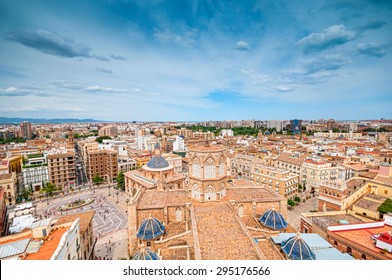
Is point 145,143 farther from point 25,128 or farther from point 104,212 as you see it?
point 25,128

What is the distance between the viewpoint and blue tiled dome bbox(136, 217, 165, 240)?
7.88 metres

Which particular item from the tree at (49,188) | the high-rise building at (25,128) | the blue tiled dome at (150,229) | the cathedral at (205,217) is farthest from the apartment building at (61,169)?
the blue tiled dome at (150,229)

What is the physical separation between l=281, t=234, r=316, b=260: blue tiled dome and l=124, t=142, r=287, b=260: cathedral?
0.60m

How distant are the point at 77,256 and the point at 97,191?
1712 centimetres

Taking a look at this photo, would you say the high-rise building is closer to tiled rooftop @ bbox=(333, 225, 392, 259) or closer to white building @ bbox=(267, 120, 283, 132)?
tiled rooftop @ bbox=(333, 225, 392, 259)

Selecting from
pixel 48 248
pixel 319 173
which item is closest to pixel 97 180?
pixel 48 248

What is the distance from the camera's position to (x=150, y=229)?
8023 millimetres

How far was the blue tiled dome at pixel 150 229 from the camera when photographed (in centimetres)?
788

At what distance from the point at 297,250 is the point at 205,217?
3049 mm

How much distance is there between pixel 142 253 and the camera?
575cm

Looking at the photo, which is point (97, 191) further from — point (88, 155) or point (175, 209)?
point (175, 209)

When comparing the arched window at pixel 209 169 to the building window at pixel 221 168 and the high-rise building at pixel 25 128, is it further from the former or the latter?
the high-rise building at pixel 25 128
